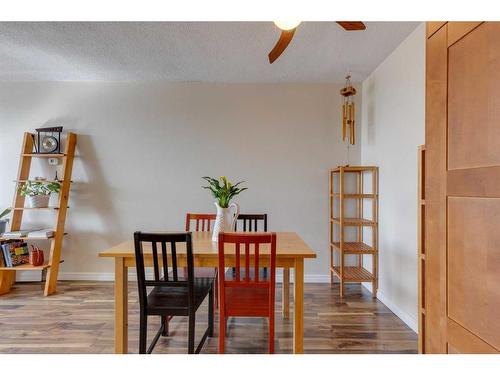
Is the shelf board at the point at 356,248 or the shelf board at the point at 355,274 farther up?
the shelf board at the point at 356,248

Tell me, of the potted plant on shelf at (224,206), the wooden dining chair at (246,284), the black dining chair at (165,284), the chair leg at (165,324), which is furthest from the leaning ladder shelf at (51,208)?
the wooden dining chair at (246,284)

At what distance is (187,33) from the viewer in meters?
2.55

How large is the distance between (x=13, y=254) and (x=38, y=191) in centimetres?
70

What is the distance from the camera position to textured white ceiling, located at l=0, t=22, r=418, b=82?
2482 millimetres

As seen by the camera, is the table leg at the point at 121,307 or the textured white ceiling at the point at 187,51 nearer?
the table leg at the point at 121,307

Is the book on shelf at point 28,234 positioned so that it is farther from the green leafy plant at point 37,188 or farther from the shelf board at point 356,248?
the shelf board at point 356,248

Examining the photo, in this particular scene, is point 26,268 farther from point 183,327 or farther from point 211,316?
point 211,316

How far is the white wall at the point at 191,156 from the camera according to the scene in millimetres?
3705

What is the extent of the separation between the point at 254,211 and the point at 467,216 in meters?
3.10

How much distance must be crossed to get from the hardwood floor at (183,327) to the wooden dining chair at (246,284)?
1.48 feet

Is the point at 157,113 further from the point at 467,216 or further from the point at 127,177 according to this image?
the point at 467,216

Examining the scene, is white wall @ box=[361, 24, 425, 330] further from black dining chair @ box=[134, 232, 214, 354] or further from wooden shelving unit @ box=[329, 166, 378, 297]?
black dining chair @ box=[134, 232, 214, 354]

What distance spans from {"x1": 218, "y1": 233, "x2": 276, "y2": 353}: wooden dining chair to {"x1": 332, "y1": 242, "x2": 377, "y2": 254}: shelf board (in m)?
1.50
